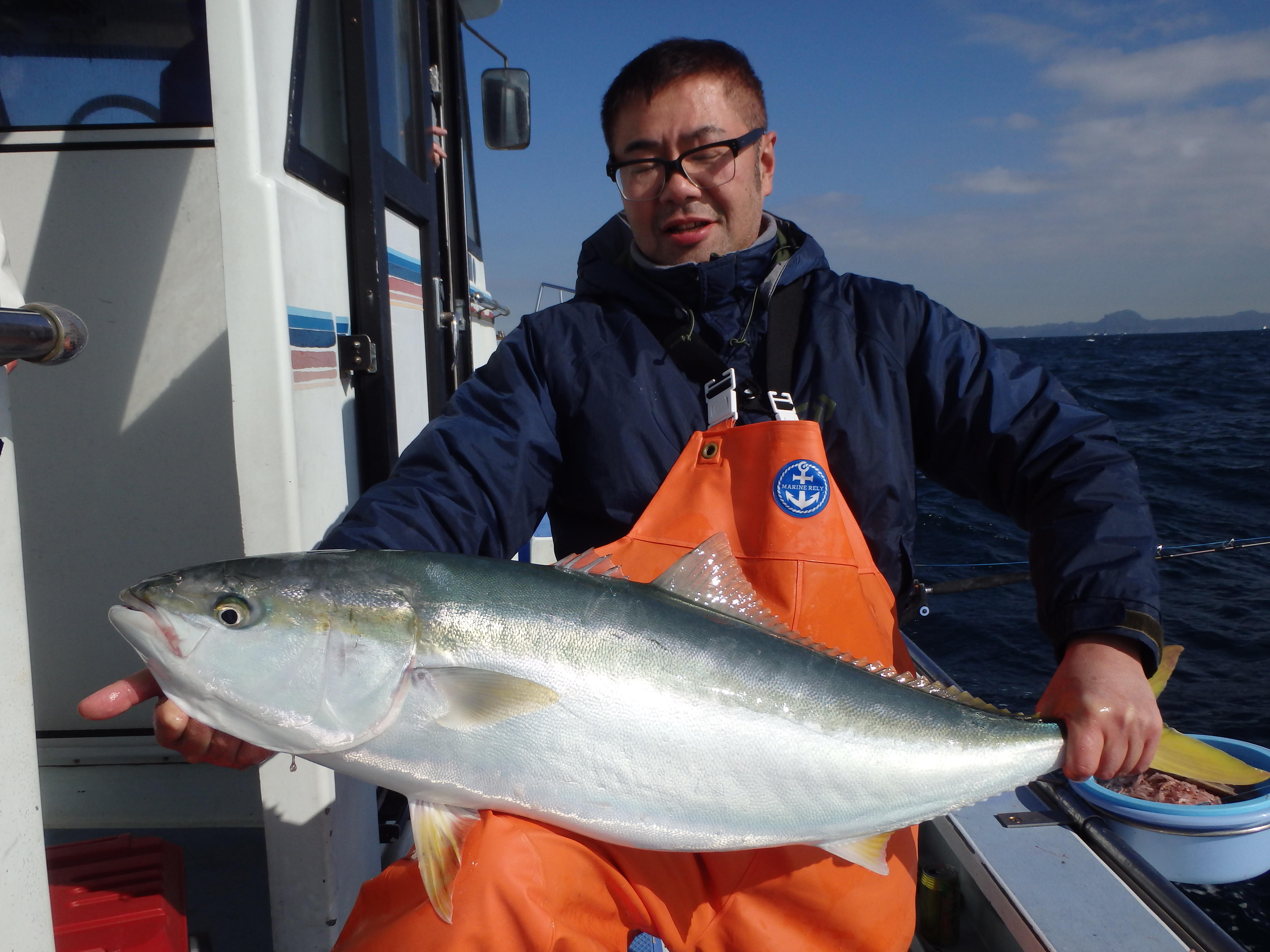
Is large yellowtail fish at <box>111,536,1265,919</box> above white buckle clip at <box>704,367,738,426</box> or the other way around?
the other way around

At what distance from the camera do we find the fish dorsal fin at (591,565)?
1854 mm

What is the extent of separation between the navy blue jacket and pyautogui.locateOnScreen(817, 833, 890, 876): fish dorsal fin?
73cm

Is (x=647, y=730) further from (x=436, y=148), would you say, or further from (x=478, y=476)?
(x=436, y=148)

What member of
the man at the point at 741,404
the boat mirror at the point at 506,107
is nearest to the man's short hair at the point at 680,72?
the man at the point at 741,404

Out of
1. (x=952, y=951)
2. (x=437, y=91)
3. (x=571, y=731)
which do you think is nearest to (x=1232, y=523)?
(x=952, y=951)

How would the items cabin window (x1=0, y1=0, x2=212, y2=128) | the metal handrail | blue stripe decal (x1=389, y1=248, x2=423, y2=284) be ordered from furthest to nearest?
blue stripe decal (x1=389, y1=248, x2=423, y2=284) → cabin window (x1=0, y1=0, x2=212, y2=128) → the metal handrail

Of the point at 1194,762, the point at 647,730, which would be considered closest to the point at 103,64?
the point at 647,730

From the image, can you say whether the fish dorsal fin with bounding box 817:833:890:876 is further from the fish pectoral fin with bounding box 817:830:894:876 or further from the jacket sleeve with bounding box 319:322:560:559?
the jacket sleeve with bounding box 319:322:560:559

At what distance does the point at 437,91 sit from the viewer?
13.8 feet

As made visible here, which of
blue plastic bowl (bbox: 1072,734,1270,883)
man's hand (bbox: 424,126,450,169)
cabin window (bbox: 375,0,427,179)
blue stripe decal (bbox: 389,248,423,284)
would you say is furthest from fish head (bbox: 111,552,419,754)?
man's hand (bbox: 424,126,450,169)

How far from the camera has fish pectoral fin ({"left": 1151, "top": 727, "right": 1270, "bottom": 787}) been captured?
6.88ft

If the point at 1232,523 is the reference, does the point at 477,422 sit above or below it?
above

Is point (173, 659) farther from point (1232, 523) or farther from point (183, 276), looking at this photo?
point (1232, 523)

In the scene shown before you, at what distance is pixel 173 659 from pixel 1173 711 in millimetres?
7624
